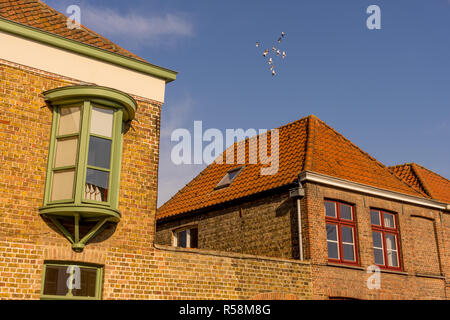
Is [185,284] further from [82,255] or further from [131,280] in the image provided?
[82,255]

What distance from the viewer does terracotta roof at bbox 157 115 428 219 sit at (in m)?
19.0

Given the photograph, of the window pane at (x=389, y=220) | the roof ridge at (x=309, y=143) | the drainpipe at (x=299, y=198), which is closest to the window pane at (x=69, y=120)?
the drainpipe at (x=299, y=198)

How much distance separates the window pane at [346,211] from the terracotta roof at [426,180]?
221 inches

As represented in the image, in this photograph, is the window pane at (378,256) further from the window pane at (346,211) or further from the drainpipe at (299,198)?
the drainpipe at (299,198)

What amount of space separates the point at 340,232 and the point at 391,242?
9.12ft

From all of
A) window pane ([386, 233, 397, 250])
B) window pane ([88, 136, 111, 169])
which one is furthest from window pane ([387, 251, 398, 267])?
window pane ([88, 136, 111, 169])

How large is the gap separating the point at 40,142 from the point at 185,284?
15.9 ft

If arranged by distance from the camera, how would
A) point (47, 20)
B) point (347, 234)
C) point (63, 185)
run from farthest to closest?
point (347, 234) < point (47, 20) < point (63, 185)

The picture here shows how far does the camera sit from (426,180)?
24.0 meters

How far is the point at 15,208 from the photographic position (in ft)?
36.6

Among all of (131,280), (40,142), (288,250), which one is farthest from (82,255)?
(288,250)

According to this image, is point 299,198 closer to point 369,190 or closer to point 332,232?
point 332,232

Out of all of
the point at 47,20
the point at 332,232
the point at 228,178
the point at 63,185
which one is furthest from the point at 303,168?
the point at 47,20

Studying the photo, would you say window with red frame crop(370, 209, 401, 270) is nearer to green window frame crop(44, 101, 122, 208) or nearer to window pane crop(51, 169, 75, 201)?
green window frame crop(44, 101, 122, 208)
